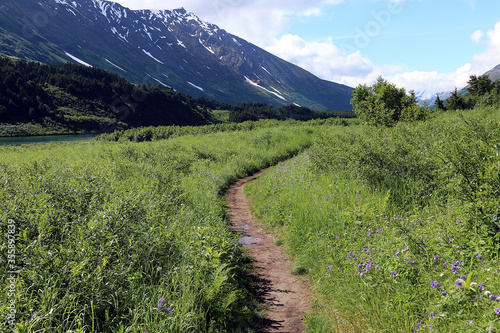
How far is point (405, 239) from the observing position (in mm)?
4492

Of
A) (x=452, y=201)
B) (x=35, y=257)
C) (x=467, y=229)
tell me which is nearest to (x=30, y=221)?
(x=35, y=257)

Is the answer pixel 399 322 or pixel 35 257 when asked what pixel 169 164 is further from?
pixel 399 322

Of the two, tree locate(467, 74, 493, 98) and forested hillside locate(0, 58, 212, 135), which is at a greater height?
tree locate(467, 74, 493, 98)

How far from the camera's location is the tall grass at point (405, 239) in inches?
129

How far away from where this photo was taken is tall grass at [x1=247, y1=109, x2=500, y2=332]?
3.27 meters

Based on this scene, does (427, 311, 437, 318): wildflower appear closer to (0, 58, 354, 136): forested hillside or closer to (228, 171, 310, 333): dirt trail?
(228, 171, 310, 333): dirt trail

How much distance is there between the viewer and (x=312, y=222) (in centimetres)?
713

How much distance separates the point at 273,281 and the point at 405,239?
2.68 meters

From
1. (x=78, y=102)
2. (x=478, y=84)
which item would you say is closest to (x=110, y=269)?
(x=478, y=84)

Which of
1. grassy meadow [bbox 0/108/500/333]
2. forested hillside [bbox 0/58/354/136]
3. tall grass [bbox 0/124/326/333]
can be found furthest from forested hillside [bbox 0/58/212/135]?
grassy meadow [bbox 0/108/500/333]

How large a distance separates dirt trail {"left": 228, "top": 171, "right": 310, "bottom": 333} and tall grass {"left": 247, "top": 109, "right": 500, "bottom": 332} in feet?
1.08

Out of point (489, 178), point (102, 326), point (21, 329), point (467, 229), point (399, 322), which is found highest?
point (489, 178)

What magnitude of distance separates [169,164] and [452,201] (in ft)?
39.7

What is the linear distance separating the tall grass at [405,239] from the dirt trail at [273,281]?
33 cm
